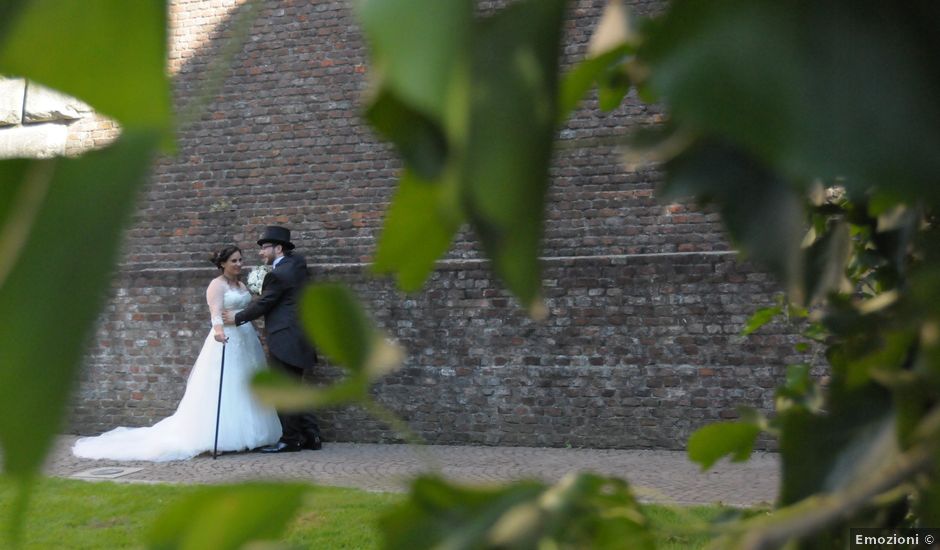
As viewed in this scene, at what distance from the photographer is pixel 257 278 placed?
8875mm

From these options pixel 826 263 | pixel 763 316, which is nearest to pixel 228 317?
pixel 763 316

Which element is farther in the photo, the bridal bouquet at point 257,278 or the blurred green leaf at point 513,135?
the bridal bouquet at point 257,278

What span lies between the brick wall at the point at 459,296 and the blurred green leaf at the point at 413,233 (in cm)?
665

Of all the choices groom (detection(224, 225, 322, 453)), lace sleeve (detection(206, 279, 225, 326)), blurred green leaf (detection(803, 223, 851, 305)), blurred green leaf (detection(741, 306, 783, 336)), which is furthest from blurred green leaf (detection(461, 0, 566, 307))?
lace sleeve (detection(206, 279, 225, 326))

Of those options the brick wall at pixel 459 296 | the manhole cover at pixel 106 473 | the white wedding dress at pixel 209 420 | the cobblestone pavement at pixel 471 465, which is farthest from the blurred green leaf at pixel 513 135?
the white wedding dress at pixel 209 420

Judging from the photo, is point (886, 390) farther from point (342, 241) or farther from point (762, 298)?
point (342, 241)

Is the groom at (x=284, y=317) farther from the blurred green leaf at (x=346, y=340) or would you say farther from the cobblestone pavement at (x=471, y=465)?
the blurred green leaf at (x=346, y=340)

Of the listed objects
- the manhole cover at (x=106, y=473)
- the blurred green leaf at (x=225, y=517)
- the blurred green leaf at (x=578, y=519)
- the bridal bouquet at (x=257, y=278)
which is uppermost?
the bridal bouquet at (x=257, y=278)

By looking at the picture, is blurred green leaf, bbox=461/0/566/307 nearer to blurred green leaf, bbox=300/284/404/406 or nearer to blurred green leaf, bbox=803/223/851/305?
blurred green leaf, bbox=300/284/404/406

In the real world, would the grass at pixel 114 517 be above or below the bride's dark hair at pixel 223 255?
below

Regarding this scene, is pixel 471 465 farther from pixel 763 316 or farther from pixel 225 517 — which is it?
pixel 225 517

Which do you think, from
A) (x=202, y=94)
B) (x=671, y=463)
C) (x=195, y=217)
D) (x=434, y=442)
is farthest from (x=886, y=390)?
(x=195, y=217)

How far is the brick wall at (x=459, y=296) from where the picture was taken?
7742 millimetres

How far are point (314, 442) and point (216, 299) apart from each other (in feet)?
4.69
